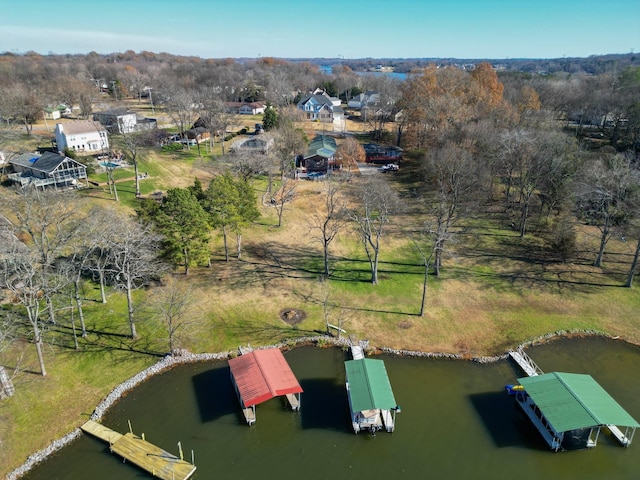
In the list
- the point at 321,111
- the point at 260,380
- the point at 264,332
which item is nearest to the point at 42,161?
the point at 264,332

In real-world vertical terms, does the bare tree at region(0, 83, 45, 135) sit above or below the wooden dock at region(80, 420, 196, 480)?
above

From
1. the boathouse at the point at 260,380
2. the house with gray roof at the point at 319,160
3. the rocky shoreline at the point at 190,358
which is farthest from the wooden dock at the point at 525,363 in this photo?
the house with gray roof at the point at 319,160

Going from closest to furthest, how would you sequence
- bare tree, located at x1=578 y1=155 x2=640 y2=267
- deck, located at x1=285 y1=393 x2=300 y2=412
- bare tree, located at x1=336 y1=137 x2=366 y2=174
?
deck, located at x1=285 y1=393 x2=300 y2=412 → bare tree, located at x1=578 y1=155 x2=640 y2=267 → bare tree, located at x1=336 y1=137 x2=366 y2=174

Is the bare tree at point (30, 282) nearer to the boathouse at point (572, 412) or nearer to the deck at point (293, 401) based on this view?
the deck at point (293, 401)

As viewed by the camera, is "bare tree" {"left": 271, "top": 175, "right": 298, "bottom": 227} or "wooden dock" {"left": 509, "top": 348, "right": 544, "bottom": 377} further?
"bare tree" {"left": 271, "top": 175, "right": 298, "bottom": 227}

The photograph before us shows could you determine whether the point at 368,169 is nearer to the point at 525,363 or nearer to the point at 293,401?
the point at 525,363

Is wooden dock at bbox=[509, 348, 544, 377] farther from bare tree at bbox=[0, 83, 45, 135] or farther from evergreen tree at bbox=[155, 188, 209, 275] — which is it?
bare tree at bbox=[0, 83, 45, 135]

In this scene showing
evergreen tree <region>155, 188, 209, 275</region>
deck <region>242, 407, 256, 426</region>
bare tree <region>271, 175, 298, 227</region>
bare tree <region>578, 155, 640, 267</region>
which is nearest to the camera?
deck <region>242, 407, 256, 426</region>

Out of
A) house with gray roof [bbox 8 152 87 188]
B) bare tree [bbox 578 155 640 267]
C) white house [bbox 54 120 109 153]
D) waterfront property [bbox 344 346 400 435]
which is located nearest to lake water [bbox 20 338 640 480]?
waterfront property [bbox 344 346 400 435]
